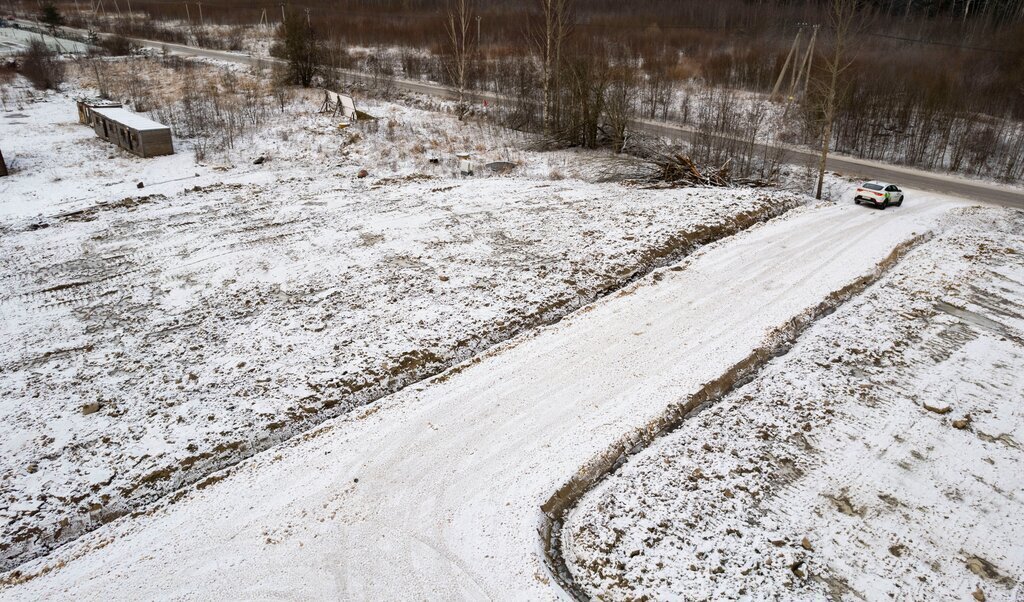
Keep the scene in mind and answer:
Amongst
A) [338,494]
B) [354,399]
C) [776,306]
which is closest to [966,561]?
[776,306]

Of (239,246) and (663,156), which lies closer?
(239,246)

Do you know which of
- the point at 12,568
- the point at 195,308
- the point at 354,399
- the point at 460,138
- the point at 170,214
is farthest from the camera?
the point at 460,138

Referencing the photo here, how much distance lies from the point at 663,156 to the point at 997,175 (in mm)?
13948

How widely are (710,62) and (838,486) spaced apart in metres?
38.4

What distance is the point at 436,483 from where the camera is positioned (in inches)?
289

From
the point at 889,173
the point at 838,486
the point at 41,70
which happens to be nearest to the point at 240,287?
the point at 838,486

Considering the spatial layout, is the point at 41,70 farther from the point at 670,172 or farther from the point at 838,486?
the point at 838,486

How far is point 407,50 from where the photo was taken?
45.2m

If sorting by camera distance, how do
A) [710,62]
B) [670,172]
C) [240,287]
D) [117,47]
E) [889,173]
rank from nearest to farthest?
[240,287], [670,172], [889,173], [710,62], [117,47]

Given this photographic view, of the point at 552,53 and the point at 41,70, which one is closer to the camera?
the point at 552,53

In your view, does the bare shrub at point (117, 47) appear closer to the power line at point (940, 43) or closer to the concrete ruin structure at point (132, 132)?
the concrete ruin structure at point (132, 132)

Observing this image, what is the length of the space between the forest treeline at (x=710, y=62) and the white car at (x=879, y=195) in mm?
4195

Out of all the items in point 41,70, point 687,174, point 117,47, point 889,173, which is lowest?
point 889,173

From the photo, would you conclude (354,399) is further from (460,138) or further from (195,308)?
(460,138)
